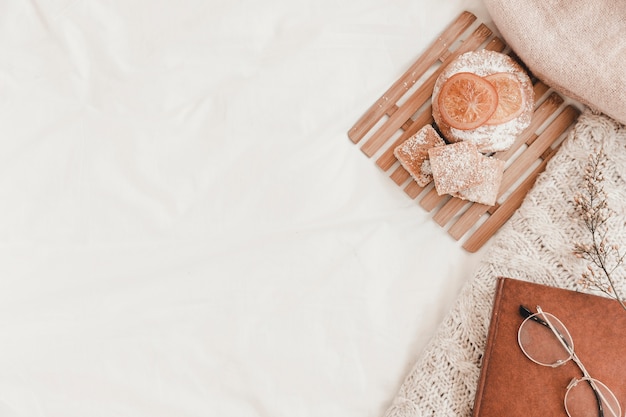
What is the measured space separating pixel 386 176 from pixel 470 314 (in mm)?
333

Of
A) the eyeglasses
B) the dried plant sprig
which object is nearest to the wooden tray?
the dried plant sprig

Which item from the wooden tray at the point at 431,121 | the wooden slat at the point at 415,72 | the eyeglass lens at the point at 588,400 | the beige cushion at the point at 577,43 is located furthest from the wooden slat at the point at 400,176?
the eyeglass lens at the point at 588,400

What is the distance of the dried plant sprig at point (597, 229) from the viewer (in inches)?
42.1

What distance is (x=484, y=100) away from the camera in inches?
42.7

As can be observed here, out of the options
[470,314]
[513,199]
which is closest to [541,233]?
[513,199]

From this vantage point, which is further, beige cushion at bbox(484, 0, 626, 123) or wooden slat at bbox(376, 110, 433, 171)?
wooden slat at bbox(376, 110, 433, 171)

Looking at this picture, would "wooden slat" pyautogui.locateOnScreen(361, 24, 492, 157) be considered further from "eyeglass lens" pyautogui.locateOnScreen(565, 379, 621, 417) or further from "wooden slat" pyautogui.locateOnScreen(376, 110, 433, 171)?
"eyeglass lens" pyautogui.locateOnScreen(565, 379, 621, 417)

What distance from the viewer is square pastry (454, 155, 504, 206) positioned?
44.5 inches

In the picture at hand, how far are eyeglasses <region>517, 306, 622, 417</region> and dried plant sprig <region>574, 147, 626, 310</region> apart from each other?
10cm

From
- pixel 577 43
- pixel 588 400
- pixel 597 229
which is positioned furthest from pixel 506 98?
pixel 588 400

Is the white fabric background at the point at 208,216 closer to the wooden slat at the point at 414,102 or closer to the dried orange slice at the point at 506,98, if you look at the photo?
the wooden slat at the point at 414,102

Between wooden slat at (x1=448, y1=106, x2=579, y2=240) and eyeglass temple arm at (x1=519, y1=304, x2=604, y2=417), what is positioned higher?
wooden slat at (x1=448, y1=106, x2=579, y2=240)

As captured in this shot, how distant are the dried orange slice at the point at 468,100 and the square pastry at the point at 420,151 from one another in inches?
2.1

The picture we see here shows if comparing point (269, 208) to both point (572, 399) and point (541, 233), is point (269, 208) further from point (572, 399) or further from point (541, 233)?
point (572, 399)
